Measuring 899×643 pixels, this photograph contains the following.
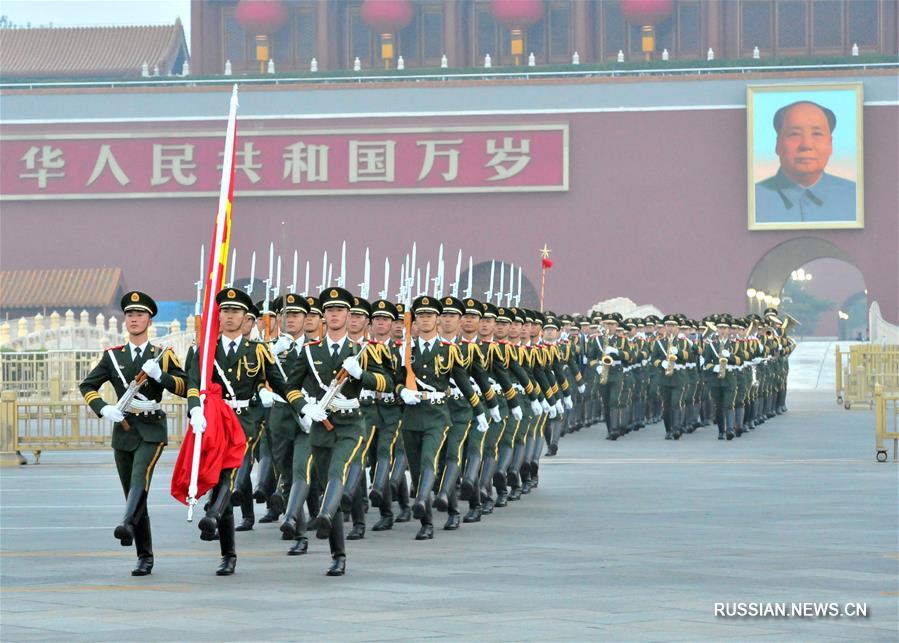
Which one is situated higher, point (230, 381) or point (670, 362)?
point (230, 381)

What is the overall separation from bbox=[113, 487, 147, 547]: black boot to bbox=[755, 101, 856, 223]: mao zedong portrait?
3233cm

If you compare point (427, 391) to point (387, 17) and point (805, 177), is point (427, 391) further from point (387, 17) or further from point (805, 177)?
point (387, 17)

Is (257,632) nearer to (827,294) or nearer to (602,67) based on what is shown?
(602,67)

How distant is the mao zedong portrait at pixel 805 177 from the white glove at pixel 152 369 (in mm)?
32114

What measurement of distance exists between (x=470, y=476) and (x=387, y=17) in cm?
3515

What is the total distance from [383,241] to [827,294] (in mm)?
35274

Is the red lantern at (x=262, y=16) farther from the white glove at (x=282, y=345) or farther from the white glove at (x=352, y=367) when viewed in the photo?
the white glove at (x=352, y=367)

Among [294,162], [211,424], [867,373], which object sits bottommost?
[867,373]

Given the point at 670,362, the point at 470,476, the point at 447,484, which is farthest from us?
the point at 670,362

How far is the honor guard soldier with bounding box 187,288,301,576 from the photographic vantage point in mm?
9125

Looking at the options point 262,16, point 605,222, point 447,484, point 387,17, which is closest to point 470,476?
point 447,484

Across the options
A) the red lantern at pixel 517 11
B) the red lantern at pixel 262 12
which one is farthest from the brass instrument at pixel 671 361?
the red lantern at pixel 262 12

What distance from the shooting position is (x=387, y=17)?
46062 mm

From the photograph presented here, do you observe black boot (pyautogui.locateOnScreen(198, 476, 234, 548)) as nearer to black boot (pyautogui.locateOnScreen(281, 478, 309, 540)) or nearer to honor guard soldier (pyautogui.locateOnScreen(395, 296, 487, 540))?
black boot (pyautogui.locateOnScreen(281, 478, 309, 540))
